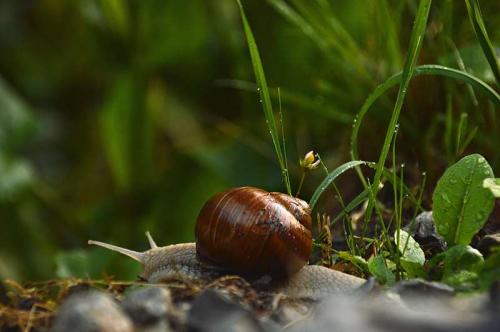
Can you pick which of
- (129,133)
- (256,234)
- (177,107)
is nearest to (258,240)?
(256,234)

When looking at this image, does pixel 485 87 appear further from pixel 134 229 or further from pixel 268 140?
pixel 134 229

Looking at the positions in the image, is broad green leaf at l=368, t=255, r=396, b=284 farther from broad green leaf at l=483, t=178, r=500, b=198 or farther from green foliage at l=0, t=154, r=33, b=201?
green foliage at l=0, t=154, r=33, b=201

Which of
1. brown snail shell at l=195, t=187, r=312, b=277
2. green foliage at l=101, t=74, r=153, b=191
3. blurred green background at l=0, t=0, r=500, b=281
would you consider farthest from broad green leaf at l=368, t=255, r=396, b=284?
green foliage at l=101, t=74, r=153, b=191

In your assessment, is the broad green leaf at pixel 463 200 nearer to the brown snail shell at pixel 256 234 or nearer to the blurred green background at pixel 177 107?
the brown snail shell at pixel 256 234

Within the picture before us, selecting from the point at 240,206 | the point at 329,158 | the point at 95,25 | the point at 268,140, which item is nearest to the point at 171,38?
the point at 95,25

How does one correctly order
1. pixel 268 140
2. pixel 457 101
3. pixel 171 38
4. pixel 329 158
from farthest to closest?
pixel 171 38, pixel 268 140, pixel 329 158, pixel 457 101

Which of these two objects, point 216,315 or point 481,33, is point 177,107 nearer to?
point 481,33
